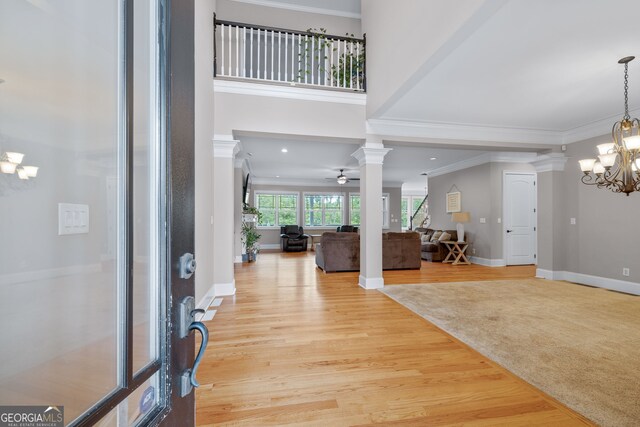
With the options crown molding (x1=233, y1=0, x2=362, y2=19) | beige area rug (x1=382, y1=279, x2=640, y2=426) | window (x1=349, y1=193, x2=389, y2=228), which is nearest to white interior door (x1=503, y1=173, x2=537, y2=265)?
beige area rug (x1=382, y1=279, x2=640, y2=426)

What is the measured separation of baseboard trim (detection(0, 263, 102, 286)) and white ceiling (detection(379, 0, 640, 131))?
290cm

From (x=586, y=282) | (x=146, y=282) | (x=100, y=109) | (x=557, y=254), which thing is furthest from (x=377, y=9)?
(x=586, y=282)

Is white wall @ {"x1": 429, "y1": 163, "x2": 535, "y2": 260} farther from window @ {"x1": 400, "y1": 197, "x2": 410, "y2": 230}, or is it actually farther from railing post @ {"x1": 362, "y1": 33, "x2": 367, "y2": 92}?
window @ {"x1": 400, "y1": 197, "x2": 410, "y2": 230}

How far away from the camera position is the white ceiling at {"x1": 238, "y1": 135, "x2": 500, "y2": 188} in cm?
578

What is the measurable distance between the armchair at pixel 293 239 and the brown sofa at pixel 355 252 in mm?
3332

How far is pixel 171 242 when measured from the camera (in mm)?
629

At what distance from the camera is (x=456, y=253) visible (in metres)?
7.52

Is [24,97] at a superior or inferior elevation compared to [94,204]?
superior

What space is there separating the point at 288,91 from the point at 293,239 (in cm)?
625

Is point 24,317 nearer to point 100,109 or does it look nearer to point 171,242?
point 171,242

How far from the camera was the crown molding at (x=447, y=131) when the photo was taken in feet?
14.6

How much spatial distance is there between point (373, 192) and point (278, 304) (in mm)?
2349

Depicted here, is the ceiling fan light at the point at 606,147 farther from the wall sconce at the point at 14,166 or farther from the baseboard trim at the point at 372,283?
the wall sconce at the point at 14,166

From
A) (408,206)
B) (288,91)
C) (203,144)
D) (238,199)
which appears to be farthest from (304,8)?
(408,206)
